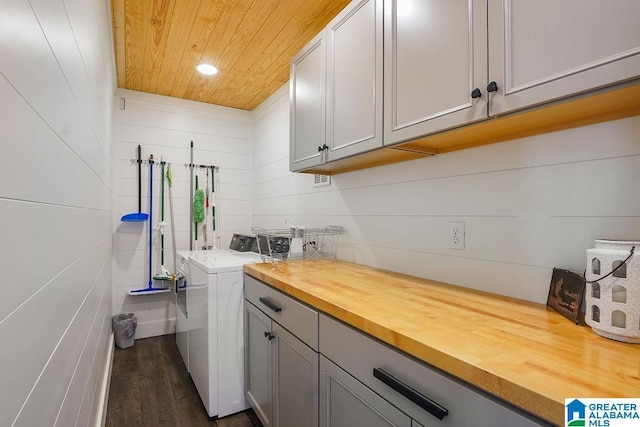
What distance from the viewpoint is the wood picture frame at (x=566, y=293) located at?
Answer: 0.91m

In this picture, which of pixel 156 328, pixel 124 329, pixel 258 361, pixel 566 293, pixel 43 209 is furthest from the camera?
pixel 156 328

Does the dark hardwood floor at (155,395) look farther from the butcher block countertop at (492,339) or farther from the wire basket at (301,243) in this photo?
the butcher block countertop at (492,339)

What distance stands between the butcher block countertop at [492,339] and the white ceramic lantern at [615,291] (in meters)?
0.03

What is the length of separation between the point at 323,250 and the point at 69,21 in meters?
1.76

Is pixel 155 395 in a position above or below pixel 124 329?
below

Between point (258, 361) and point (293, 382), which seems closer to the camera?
point (293, 382)

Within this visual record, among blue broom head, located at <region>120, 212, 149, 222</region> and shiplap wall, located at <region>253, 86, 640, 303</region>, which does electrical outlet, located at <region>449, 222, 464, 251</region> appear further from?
blue broom head, located at <region>120, 212, 149, 222</region>

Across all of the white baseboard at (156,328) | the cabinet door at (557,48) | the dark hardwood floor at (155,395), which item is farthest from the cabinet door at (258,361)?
the white baseboard at (156,328)

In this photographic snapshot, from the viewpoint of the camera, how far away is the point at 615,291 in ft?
2.56

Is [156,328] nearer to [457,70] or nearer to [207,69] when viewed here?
[207,69]

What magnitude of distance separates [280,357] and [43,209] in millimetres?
1142

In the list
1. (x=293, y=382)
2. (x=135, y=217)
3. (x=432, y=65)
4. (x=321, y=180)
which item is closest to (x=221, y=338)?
(x=293, y=382)

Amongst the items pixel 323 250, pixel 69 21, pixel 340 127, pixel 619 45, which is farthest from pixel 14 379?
pixel 323 250

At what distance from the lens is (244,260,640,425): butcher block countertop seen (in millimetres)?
588
